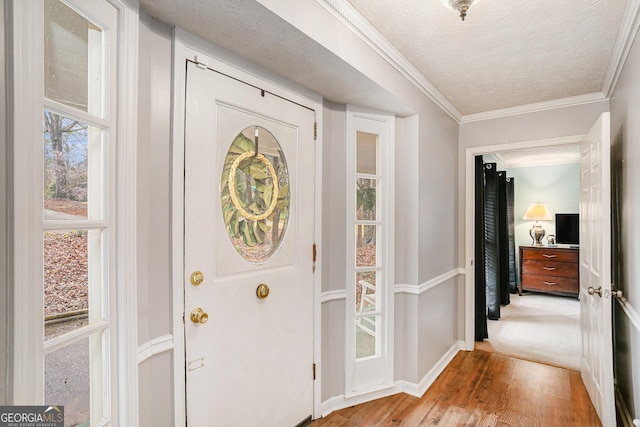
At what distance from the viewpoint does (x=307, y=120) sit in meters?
2.07

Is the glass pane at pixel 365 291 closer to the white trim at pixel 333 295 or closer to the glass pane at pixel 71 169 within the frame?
the white trim at pixel 333 295

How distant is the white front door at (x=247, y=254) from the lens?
1.50 metres

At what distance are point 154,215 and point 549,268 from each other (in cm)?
601

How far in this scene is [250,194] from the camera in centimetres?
176

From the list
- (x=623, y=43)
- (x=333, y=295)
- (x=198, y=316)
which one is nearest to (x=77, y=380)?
(x=198, y=316)

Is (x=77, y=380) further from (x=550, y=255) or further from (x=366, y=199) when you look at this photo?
(x=550, y=255)

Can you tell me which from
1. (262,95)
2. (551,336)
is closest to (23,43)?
(262,95)

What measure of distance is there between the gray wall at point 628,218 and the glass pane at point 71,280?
2.48m

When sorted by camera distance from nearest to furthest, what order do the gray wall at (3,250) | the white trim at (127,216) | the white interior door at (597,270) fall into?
the gray wall at (3,250) < the white trim at (127,216) < the white interior door at (597,270)

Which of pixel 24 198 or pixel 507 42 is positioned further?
pixel 507 42

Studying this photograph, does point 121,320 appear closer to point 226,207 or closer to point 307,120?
point 226,207

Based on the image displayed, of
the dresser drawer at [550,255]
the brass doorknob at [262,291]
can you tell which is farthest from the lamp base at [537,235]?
the brass doorknob at [262,291]

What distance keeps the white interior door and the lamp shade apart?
3.49m

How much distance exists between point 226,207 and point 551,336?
3.93 meters
